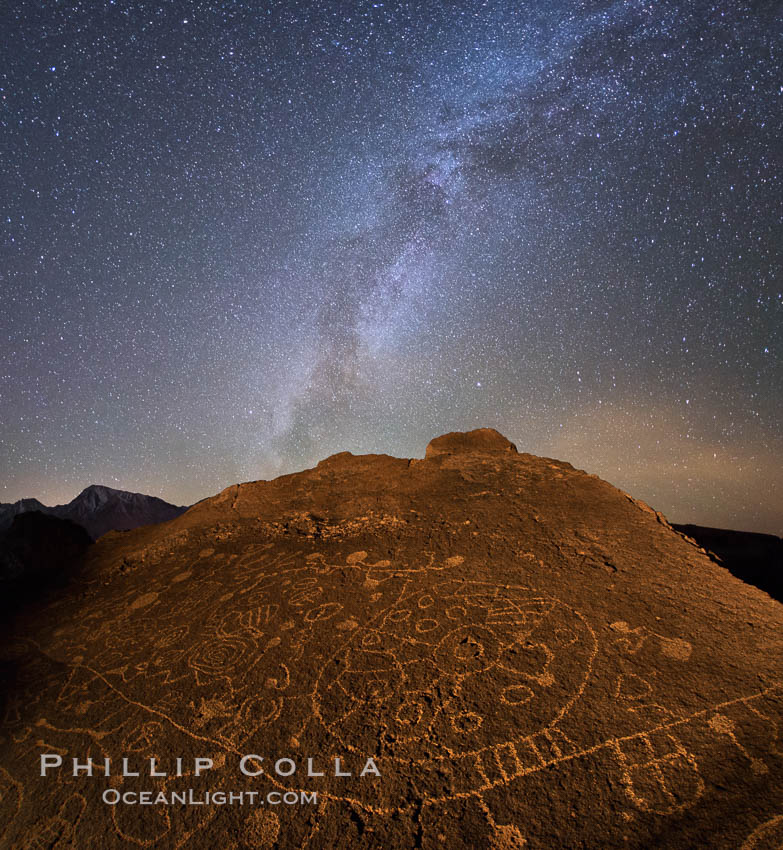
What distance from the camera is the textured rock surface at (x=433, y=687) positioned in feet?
5.30

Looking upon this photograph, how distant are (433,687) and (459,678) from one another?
143mm

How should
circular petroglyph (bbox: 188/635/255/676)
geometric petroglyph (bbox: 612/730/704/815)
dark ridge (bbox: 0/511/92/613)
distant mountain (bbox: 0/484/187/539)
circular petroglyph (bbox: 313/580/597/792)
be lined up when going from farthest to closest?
distant mountain (bbox: 0/484/187/539), dark ridge (bbox: 0/511/92/613), circular petroglyph (bbox: 188/635/255/676), circular petroglyph (bbox: 313/580/597/792), geometric petroglyph (bbox: 612/730/704/815)

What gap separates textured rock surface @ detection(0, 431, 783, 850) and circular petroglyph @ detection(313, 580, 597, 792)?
0.4 inches

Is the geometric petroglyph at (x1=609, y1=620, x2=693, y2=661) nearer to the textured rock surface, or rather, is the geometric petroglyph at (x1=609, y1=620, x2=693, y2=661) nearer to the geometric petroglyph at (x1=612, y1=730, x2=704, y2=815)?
the textured rock surface

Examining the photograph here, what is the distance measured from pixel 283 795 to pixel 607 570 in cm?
239

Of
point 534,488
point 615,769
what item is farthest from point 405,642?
point 534,488

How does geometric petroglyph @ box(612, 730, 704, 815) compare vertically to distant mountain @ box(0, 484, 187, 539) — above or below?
below

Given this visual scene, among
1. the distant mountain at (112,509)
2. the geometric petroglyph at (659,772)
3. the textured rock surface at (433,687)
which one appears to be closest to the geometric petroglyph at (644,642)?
the textured rock surface at (433,687)

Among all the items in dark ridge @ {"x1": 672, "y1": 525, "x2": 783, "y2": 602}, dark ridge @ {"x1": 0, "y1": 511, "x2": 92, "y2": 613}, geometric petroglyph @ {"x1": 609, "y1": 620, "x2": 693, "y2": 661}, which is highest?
dark ridge @ {"x1": 0, "y1": 511, "x2": 92, "y2": 613}

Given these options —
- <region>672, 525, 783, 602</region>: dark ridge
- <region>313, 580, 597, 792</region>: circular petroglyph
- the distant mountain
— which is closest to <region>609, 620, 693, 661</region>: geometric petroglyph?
<region>313, 580, 597, 792</region>: circular petroglyph

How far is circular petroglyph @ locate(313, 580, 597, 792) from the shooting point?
189 centimetres

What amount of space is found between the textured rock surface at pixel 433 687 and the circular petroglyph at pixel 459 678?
0.01 meters

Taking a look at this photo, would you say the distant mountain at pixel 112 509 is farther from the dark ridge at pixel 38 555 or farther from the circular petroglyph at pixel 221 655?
the circular petroglyph at pixel 221 655

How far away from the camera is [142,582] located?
4016 mm
